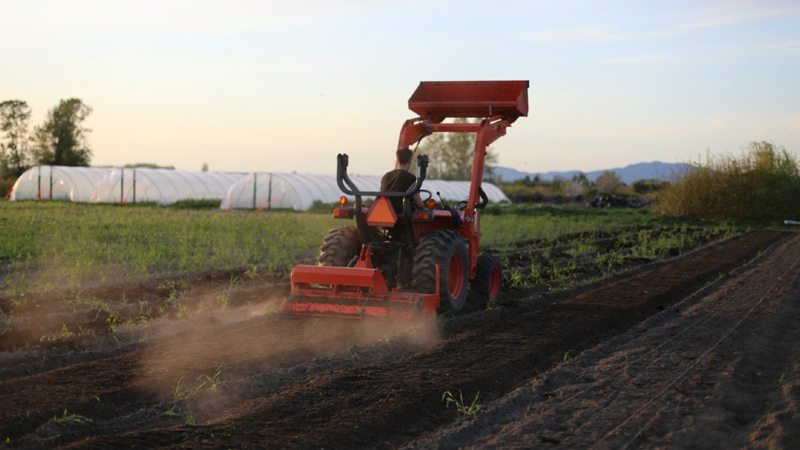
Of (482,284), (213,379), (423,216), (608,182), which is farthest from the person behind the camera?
(608,182)

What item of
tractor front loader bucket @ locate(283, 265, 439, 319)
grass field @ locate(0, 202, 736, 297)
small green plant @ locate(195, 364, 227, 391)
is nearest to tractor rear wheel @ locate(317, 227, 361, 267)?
tractor front loader bucket @ locate(283, 265, 439, 319)

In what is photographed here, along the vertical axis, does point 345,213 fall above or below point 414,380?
above

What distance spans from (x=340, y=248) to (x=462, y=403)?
3716 mm

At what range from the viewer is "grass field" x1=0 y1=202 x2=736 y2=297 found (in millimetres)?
12242

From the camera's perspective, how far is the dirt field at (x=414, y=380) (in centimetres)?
489

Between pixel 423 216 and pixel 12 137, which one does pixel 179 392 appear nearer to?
pixel 423 216

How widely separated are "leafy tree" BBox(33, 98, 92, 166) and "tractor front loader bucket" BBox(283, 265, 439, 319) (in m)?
44.6

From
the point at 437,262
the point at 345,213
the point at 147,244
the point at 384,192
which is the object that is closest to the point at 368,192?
the point at 384,192

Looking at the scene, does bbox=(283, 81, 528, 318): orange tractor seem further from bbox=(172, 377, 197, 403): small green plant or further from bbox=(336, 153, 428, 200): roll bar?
bbox=(172, 377, 197, 403): small green plant

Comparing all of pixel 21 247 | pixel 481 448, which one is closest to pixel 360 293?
pixel 481 448

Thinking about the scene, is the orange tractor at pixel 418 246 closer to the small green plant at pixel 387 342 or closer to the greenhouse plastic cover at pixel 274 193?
the small green plant at pixel 387 342

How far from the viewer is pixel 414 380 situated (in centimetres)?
600

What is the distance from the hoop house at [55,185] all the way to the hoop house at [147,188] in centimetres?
65

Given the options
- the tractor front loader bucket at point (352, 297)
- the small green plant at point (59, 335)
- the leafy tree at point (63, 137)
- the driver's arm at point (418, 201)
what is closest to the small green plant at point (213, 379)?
the tractor front loader bucket at point (352, 297)
